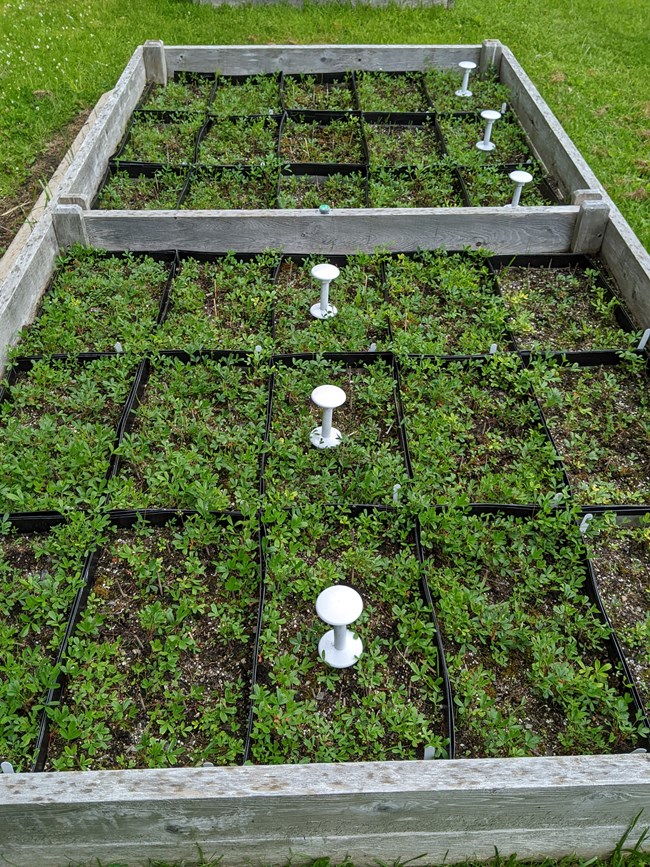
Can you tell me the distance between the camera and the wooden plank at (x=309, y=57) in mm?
5902

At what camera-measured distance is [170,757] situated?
2.00 meters

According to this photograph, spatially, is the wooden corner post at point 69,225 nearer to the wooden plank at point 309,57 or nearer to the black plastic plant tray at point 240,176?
the black plastic plant tray at point 240,176

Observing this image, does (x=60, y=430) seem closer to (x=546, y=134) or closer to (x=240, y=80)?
(x=546, y=134)

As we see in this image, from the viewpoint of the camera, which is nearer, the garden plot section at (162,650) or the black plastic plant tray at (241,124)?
the garden plot section at (162,650)

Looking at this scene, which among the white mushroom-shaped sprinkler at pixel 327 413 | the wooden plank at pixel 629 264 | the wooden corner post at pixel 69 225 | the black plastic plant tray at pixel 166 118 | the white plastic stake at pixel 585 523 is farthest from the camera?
the black plastic plant tray at pixel 166 118

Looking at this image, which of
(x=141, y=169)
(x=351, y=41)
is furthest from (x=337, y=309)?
(x=351, y=41)

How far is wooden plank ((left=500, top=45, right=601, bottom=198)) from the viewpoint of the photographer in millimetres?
4236

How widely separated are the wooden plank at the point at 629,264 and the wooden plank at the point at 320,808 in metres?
2.44

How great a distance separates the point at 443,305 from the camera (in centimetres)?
373

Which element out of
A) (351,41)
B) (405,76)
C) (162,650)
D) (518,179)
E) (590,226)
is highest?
(518,179)

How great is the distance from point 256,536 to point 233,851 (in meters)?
1.06

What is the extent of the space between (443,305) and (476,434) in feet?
3.25

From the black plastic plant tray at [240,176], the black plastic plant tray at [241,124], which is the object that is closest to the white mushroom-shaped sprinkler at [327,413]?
the black plastic plant tray at [240,176]

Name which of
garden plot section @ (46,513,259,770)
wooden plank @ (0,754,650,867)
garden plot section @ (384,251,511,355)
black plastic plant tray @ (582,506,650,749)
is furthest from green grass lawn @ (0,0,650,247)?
wooden plank @ (0,754,650,867)
